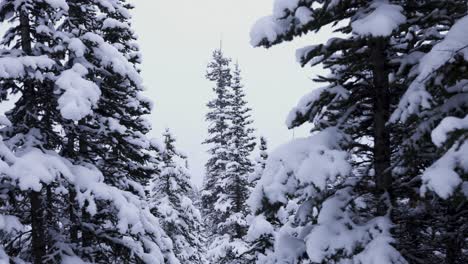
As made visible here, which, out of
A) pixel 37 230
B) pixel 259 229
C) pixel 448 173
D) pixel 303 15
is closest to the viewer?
pixel 448 173

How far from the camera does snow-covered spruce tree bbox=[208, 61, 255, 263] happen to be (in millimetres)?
22844

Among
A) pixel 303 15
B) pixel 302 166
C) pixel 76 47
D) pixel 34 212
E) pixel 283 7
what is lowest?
pixel 302 166

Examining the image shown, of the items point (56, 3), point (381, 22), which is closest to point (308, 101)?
point (381, 22)

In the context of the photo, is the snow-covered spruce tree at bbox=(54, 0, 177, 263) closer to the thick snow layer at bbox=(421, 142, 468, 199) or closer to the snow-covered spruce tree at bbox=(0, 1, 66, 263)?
the snow-covered spruce tree at bbox=(0, 1, 66, 263)

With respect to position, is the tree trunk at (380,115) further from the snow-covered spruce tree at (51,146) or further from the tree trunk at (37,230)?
the tree trunk at (37,230)

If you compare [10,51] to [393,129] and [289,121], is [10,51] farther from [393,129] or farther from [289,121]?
[393,129]

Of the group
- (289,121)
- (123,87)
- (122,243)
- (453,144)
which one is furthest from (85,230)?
(453,144)

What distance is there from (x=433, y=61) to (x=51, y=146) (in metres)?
7.79

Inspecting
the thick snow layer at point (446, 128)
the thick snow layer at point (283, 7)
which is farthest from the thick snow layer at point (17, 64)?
the thick snow layer at point (446, 128)

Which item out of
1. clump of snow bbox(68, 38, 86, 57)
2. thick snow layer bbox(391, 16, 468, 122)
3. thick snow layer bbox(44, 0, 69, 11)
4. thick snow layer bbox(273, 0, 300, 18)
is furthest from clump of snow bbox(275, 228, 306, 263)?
thick snow layer bbox(44, 0, 69, 11)

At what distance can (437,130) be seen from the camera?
421cm

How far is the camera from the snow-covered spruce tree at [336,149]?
5156 millimetres

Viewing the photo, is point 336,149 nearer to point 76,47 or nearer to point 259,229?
point 76,47

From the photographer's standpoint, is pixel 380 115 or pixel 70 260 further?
pixel 70 260
